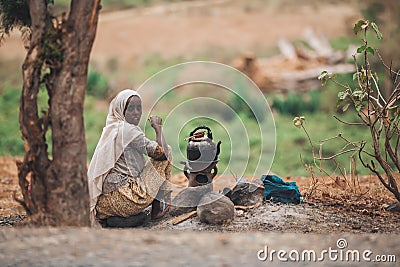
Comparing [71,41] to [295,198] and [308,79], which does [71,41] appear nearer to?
[295,198]

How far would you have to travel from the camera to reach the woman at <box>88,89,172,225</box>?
16.7ft

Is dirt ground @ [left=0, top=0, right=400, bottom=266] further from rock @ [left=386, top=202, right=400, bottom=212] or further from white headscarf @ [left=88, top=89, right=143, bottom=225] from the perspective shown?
white headscarf @ [left=88, top=89, right=143, bottom=225]

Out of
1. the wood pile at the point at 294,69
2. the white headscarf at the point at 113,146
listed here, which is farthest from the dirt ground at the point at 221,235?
the wood pile at the point at 294,69

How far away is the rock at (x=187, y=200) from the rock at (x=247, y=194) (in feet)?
1.11

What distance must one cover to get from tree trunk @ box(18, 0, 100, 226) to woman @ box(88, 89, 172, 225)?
26.7 inches

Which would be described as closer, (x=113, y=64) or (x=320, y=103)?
(x=320, y=103)

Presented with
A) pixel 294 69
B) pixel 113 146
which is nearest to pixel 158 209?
pixel 113 146

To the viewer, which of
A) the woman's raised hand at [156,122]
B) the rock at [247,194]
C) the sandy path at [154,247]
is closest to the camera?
the sandy path at [154,247]

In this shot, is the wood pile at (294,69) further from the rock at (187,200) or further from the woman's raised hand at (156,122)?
the woman's raised hand at (156,122)

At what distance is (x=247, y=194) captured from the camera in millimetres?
5504

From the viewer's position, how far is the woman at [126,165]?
5.09 metres

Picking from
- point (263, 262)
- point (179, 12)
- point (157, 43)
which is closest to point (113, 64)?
point (157, 43)

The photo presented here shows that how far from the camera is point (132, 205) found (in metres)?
5.14

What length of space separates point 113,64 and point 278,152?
6.28 meters
